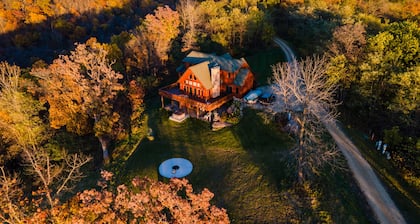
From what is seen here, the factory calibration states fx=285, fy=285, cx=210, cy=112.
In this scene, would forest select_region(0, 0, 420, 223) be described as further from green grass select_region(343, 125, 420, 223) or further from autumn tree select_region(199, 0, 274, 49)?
green grass select_region(343, 125, 420, 223)

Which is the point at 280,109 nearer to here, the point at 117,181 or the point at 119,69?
the point at 117,181

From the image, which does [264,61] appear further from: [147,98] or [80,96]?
[80,96]

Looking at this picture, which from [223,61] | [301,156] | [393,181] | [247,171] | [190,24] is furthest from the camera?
[190,24]

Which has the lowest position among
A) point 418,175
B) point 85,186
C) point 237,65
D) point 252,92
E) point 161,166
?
point 85,186

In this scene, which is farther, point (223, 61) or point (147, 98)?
point (147, 98)

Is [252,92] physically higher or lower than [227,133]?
higher

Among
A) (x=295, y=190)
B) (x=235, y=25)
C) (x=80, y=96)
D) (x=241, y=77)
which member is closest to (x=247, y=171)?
(x=295, y=190)

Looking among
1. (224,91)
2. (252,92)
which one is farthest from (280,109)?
(224,91)

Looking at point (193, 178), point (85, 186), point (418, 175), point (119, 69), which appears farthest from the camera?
point (119, 69)

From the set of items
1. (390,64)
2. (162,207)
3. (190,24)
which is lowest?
(162,207)
